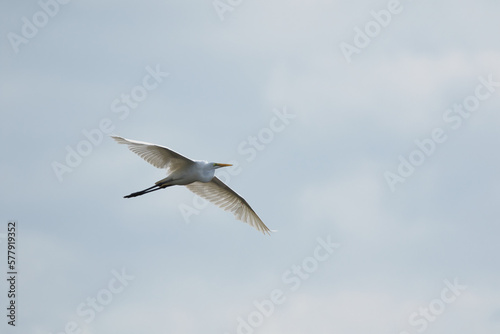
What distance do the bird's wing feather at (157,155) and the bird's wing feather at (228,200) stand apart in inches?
111

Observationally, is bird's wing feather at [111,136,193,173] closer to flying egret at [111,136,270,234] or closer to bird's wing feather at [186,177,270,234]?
flying egret at [111,136,270,234]

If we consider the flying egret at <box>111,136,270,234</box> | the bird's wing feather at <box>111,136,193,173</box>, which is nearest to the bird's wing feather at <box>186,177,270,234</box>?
the flying egret at <box>111,136,270,234</box>

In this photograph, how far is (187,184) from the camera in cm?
3241

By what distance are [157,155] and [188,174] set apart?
1406 millimetres

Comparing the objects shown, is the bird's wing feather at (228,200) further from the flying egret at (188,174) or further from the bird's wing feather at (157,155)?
the bird's wing feather at (157,155)

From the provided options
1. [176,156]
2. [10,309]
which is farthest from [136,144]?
[10,309]

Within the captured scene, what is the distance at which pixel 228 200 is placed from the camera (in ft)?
113

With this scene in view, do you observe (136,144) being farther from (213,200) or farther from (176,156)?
(213,200)

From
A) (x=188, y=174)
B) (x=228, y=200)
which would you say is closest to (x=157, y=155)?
(x=188, y=174)

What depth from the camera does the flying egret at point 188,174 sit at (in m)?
30.5

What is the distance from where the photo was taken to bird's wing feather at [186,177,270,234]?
3403cm

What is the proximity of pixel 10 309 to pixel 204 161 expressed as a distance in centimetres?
901

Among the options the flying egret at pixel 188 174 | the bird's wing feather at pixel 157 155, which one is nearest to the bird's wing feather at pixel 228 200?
the flying egret at pixel 188 174

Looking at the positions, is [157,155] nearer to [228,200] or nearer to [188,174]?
[188,174]
